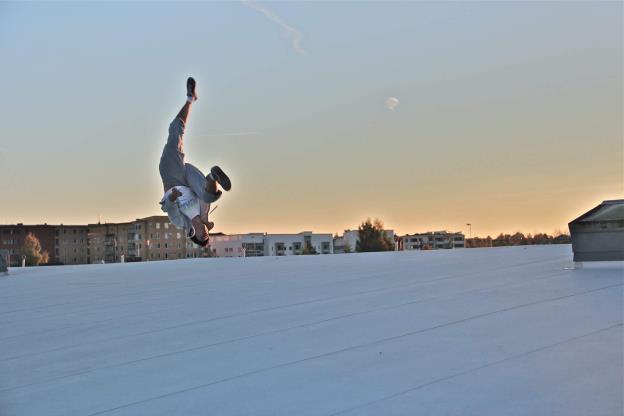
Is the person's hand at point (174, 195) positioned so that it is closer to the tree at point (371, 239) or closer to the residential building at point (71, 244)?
the tree at point (371, 239)

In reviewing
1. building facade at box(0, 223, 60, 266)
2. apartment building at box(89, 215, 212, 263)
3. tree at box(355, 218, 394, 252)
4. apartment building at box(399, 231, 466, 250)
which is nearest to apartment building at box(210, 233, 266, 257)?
apartment building at box(89, 215, 212, 263)

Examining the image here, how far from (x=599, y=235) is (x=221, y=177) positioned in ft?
25.0

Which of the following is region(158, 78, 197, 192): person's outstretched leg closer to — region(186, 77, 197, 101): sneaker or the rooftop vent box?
region(186, 77, 197, 101): sneaker

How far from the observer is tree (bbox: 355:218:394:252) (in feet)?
224

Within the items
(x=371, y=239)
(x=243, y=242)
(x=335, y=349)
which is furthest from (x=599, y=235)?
(x=371, y=239)

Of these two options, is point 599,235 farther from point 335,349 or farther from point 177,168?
point 177,168

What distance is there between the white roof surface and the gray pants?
165 cm

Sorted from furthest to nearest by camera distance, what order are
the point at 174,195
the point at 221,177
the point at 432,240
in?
1. the point at 432,240
2. the point at 174,195
3. the point at 221,177

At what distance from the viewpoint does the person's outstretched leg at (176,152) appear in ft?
24.6

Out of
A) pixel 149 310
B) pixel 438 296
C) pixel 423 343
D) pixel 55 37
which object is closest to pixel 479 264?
pixel 438 296

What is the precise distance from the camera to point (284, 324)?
27.4ft

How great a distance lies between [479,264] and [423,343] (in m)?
7.78

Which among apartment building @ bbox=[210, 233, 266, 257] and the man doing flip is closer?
the man doing flip

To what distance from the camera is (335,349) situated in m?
6.89
